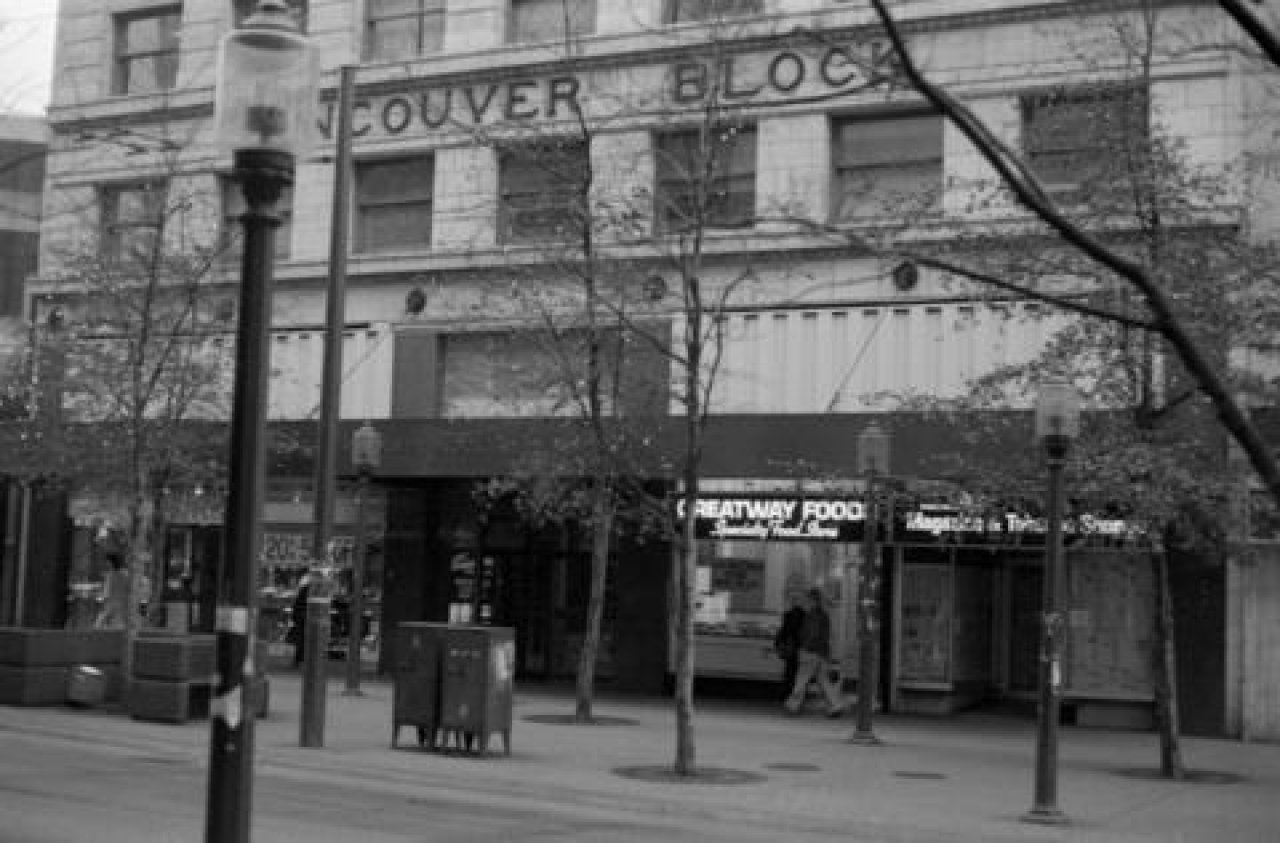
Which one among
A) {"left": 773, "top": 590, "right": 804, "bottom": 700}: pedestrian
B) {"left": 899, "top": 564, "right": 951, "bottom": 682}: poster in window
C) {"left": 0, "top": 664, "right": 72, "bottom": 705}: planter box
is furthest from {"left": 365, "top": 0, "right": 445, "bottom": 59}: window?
{"left": 0, "top": 664, "right": 72, "bottom": 705}: planter box

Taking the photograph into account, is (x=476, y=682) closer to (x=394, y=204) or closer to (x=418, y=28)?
(x=394, y=204)

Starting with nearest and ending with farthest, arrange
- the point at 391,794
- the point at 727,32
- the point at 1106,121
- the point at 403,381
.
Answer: the point at 391,794 → the point at 1106,121 → the point at 727,32 → the point at 403,381

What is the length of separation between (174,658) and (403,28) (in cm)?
Answer: 1467

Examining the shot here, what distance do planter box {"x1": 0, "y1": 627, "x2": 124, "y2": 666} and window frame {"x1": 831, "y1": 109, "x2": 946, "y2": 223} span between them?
39.0 ft

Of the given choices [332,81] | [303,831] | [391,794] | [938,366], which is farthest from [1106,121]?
[332,81]

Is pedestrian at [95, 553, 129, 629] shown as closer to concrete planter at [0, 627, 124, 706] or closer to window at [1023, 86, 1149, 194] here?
concrete planter at [0, 627, 124, 706]

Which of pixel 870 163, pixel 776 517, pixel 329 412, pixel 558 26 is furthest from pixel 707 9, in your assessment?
pixel 329 412

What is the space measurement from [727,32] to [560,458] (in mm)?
7954

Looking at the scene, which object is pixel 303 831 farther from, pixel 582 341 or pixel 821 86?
pixel 821 86

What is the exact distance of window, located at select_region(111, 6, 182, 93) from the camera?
31.9 meters

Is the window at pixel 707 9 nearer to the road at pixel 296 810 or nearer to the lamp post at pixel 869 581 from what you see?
the lamp post at pixel 869 581

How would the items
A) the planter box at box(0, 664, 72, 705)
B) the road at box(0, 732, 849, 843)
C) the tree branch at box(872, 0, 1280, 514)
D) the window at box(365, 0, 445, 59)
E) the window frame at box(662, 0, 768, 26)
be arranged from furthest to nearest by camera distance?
1. the window at box(365, 0, 445, 59)
2. the window frame at box(662, 0, 768, 26)
3. the planter box at box(0, 664, 72, 705)
4. the road at box(0, 732, 849, 843)
5. the tree branch at box(872, 0, 1280, 514)

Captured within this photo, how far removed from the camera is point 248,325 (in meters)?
6.01

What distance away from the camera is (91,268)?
2184 cm
